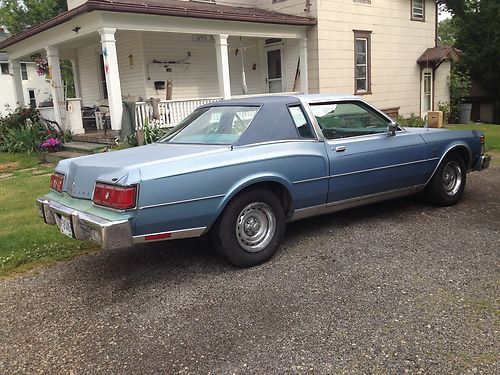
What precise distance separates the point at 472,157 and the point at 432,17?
16600 millimetres

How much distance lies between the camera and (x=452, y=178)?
612 centimetres

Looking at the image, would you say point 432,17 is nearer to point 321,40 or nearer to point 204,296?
point 321,40

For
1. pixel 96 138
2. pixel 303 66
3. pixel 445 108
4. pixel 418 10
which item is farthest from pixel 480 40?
pixel 96 138

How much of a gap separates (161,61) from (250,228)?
11.6m

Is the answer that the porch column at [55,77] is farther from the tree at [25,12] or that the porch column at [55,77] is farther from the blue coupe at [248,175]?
the tree at [25,12]

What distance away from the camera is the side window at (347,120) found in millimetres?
5059

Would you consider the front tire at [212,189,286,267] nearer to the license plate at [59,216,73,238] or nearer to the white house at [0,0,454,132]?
the license plate at [59,216,73,238]

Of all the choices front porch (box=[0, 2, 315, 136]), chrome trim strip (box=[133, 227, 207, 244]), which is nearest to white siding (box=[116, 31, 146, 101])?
front porch (box=[0, 2, 315, 136])

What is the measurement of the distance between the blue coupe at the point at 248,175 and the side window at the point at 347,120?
1 cm

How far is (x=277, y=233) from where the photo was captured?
4.50 meters

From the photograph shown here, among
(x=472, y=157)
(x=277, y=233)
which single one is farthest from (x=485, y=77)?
(x=277, y=233)

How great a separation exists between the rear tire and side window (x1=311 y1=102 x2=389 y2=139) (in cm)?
100

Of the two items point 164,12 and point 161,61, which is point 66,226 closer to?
point 164,12

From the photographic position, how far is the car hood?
375 centimetres
